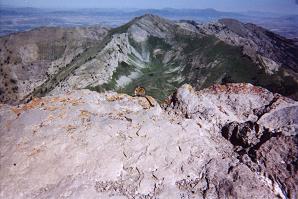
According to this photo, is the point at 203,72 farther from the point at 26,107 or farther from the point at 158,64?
the point at 26,107

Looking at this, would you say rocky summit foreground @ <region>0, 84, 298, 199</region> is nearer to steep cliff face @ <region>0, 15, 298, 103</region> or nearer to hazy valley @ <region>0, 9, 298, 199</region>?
hazy valley @ <region>0, 9, 298, 199</region>

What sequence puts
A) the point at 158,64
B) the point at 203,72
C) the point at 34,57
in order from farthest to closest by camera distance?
1. the point at 34,57
2. the point at 158,64
3. the point at 203,72

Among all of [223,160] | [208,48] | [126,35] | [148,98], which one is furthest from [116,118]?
[126,35]

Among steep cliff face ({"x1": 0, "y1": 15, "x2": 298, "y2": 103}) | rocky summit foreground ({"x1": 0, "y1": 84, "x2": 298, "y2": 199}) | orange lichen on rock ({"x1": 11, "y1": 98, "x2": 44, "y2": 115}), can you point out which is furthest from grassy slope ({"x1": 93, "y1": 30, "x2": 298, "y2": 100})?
orange lichen on rock ({"x1": 11, "y1": 98, "x2": 44, "y2": 115})

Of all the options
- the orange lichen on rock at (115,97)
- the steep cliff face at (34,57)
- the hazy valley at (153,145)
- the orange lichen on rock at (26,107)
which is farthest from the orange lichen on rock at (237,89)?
the steep cliff face at (34,57)

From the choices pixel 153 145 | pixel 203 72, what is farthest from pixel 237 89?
pixel 203 72
